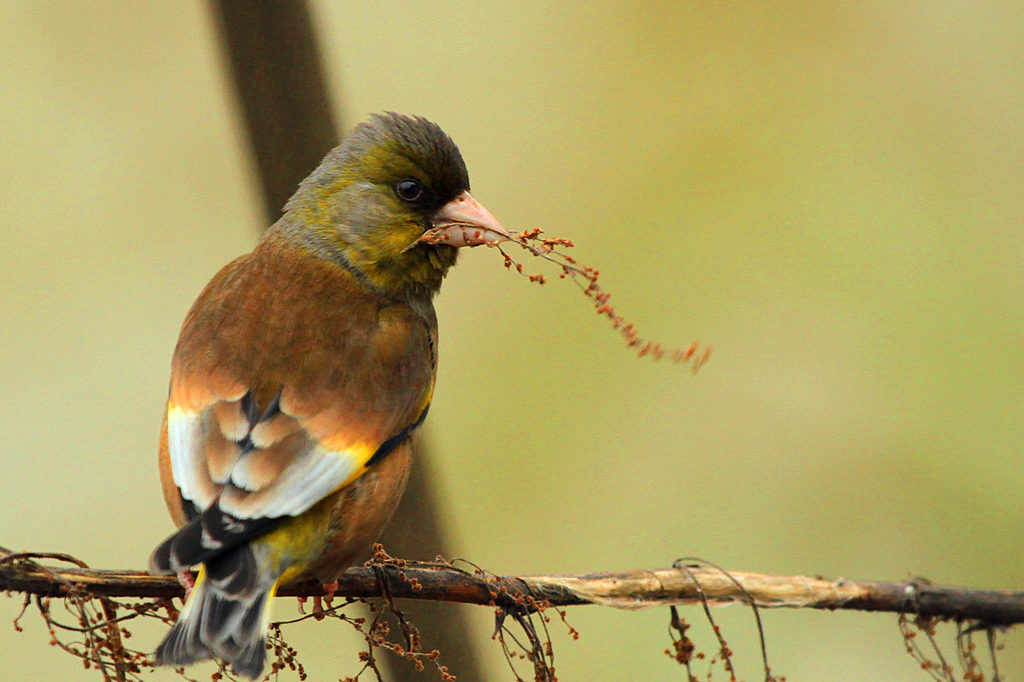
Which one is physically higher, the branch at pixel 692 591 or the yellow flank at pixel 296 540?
the yellow flank at pixel 296 540

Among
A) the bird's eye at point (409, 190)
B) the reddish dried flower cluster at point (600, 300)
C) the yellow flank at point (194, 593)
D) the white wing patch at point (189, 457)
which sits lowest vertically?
the yellow flank at point (194, 593)

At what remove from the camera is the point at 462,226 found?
11.8ft

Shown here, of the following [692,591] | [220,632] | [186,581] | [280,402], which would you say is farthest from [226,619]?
[692,591]

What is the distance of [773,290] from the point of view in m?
5.48

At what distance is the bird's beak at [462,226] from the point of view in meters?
3.54

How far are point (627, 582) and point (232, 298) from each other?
149 cm

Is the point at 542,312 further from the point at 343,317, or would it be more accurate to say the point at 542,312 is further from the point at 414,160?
the point at 343,317

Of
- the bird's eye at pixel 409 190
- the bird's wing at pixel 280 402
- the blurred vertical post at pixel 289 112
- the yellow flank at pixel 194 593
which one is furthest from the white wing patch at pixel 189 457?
the bird's eye at pixel 409 190

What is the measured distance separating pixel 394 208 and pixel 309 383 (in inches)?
35.3

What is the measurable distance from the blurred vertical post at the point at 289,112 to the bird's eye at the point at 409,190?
0.79 m

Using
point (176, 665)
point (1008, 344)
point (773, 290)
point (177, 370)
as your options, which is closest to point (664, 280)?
point (773, 290)

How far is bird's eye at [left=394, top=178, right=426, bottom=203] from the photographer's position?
3.70 m

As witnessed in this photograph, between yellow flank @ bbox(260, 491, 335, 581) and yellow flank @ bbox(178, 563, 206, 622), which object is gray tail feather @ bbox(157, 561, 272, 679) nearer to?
yellow flank @ bbox(178, 563, 206, 622)

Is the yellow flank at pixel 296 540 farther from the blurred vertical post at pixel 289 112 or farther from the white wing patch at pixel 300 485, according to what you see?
the blurred vertical post at pixel 289 112
